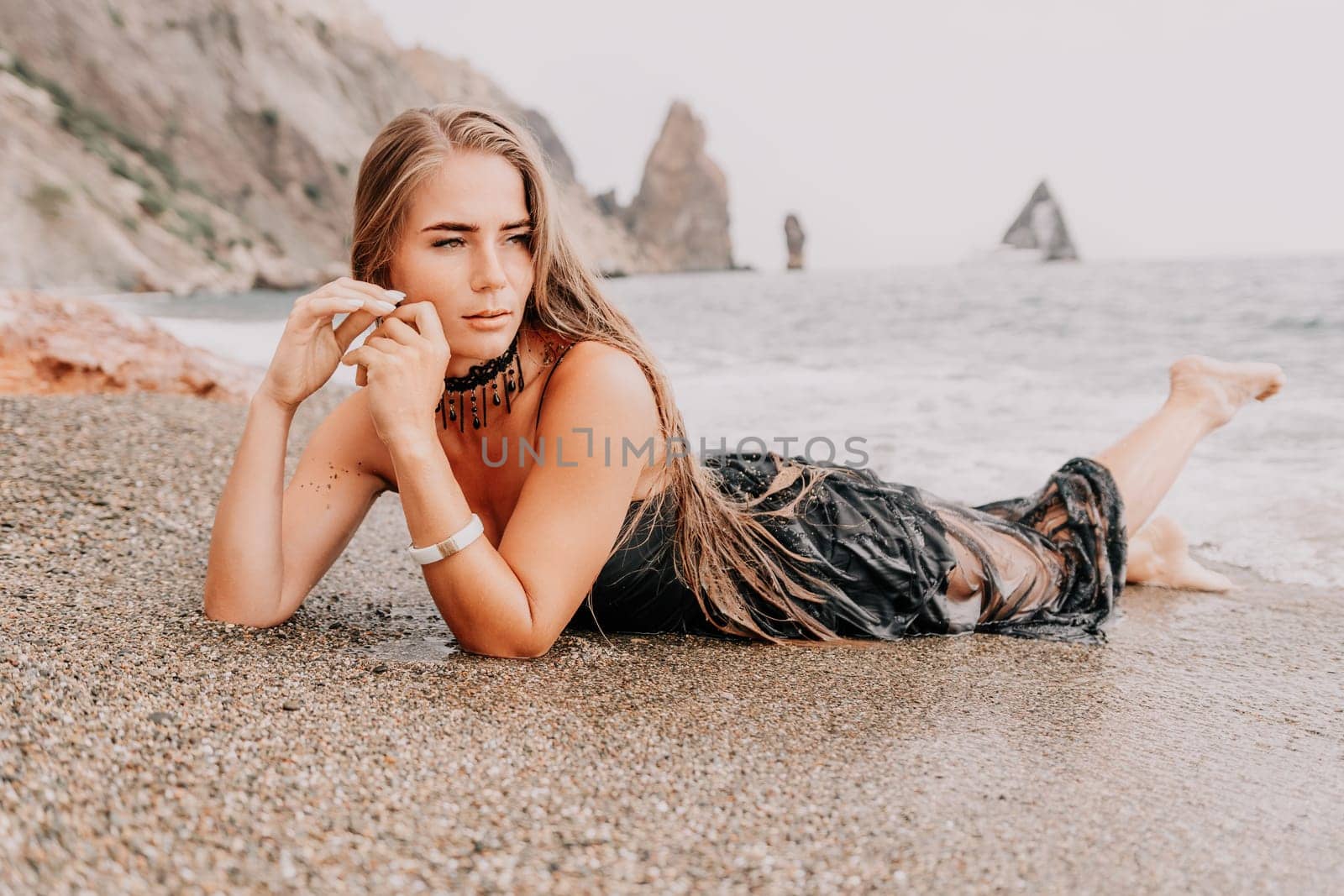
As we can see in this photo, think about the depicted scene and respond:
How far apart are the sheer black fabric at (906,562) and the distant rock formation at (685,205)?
3666 inches

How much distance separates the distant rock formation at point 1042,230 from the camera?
58.2 meters

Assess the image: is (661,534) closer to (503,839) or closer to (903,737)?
(903,737)

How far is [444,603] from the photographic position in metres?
2.15

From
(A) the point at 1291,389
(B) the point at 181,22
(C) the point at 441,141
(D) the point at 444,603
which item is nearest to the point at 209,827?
(D) the point at 444,603

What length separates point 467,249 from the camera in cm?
223

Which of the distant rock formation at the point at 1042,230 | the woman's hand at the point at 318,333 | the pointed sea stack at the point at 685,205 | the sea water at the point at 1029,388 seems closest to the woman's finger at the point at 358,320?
the woman's hand at the point at 318,333

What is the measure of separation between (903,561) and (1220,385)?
1717mm

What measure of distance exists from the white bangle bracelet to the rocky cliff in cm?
3279

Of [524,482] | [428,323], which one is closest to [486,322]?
[428,323]

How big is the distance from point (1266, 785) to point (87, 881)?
1.98 meters

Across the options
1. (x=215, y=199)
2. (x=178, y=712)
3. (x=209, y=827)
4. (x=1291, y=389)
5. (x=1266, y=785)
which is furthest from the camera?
(x=215, y=199)

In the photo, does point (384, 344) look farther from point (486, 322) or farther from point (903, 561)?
point (903, 561)

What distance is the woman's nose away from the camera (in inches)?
86.0

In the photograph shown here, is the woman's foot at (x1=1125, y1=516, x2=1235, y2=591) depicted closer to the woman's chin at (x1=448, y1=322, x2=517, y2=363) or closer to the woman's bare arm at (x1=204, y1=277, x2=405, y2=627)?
the woman's chin at (x1=448, y1=322, x2=517, y2=363)
